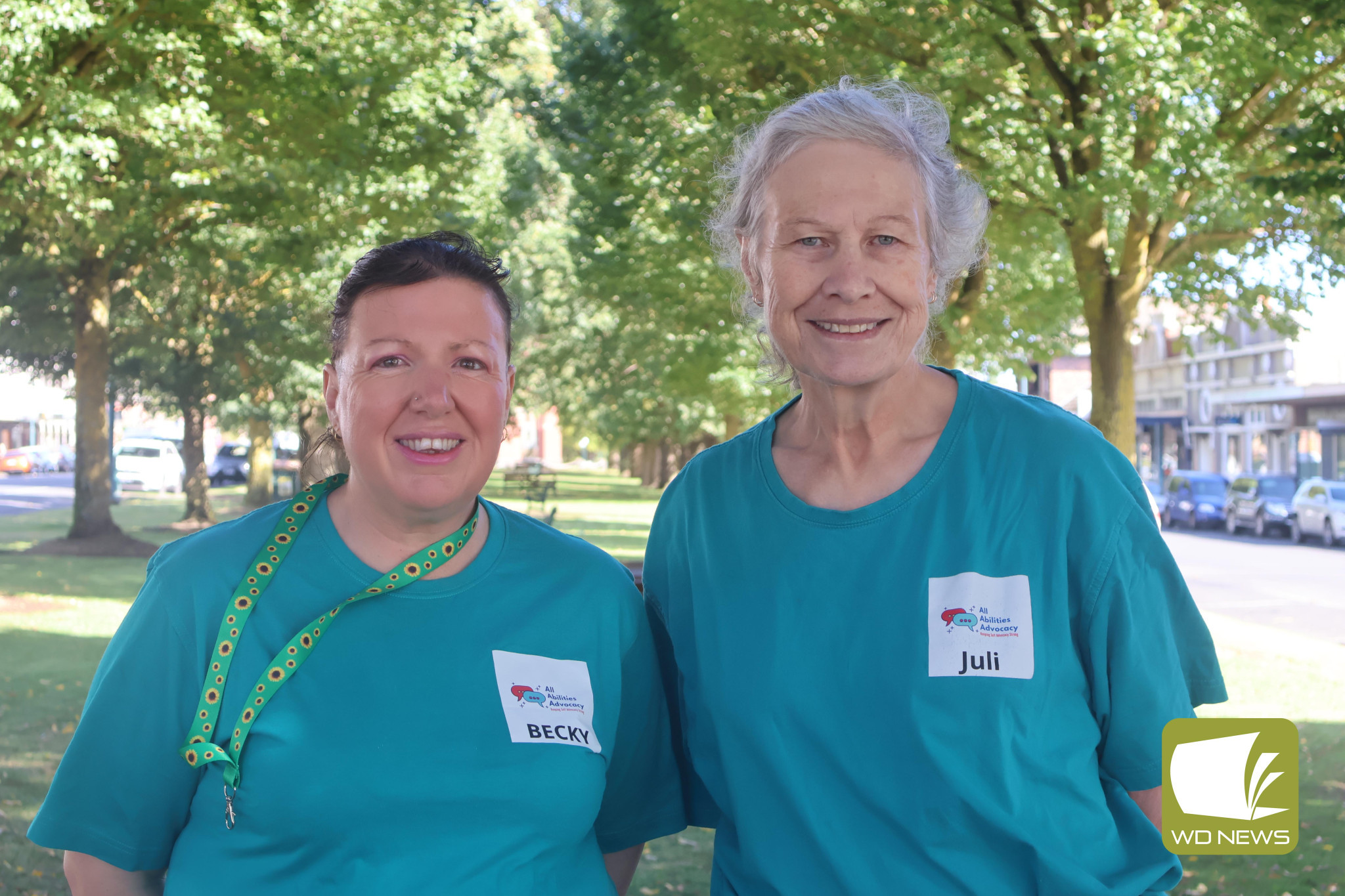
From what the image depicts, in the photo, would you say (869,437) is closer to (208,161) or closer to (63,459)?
(208,161)

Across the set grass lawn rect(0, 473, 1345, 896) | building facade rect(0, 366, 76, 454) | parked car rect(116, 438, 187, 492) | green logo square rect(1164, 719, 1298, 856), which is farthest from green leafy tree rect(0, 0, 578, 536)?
building facade rect(0, 366, 76, 454)

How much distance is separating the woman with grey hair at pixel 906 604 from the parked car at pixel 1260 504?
31.4 meters

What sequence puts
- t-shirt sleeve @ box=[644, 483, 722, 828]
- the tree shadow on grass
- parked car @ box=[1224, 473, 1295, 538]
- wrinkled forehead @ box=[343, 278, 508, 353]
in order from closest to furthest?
wrinkled forehead @ box=[343, 278, 508, 353] < t-shirt sleeve @ box=[644, 483, 722, 828] < the tree shadow on grass < parked car @ box=[1224, 473, 1295, 538]

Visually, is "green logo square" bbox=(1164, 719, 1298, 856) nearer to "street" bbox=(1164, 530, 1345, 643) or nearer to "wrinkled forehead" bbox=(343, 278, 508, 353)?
"wrinkled forehead" bbox=(343, 278, 508, 353)

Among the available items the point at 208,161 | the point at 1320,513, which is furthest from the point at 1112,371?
the point at 1320,513

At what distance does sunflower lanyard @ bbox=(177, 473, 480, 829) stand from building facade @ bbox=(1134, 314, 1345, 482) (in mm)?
39801

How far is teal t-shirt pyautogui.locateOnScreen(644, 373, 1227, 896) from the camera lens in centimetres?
208

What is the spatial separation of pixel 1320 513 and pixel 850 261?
29765 mm

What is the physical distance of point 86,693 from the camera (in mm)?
8984

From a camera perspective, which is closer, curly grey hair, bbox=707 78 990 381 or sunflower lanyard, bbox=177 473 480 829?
sunflower lanyard, bbox=177 473 480 829

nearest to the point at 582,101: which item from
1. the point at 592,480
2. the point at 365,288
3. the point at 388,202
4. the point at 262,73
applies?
the point at 388,202

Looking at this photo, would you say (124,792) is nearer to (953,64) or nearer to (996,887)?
(996,887)

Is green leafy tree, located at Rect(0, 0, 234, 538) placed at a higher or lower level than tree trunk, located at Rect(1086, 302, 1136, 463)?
higher

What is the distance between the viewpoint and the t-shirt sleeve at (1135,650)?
82.8 inches
